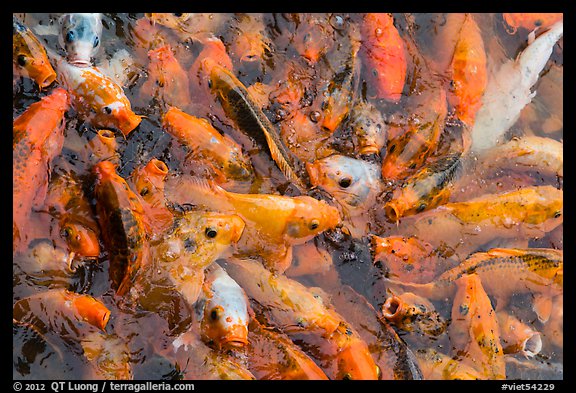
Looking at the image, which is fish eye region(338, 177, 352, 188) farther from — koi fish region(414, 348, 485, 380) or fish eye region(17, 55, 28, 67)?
fish eye region(17, 55, 28, 67)

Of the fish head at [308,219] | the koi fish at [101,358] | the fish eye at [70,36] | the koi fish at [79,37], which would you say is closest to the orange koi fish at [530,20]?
the fish head at [308,219]

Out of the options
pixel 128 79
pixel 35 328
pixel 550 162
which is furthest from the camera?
pixel 550 162

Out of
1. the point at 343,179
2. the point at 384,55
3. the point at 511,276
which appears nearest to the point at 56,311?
the point at 343,179

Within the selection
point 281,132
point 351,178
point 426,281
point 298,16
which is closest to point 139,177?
point 281,132

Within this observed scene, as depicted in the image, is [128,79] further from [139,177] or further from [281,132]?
[281,132]

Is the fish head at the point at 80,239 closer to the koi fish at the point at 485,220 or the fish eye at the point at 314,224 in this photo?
the fish eye at the point at 314,224
